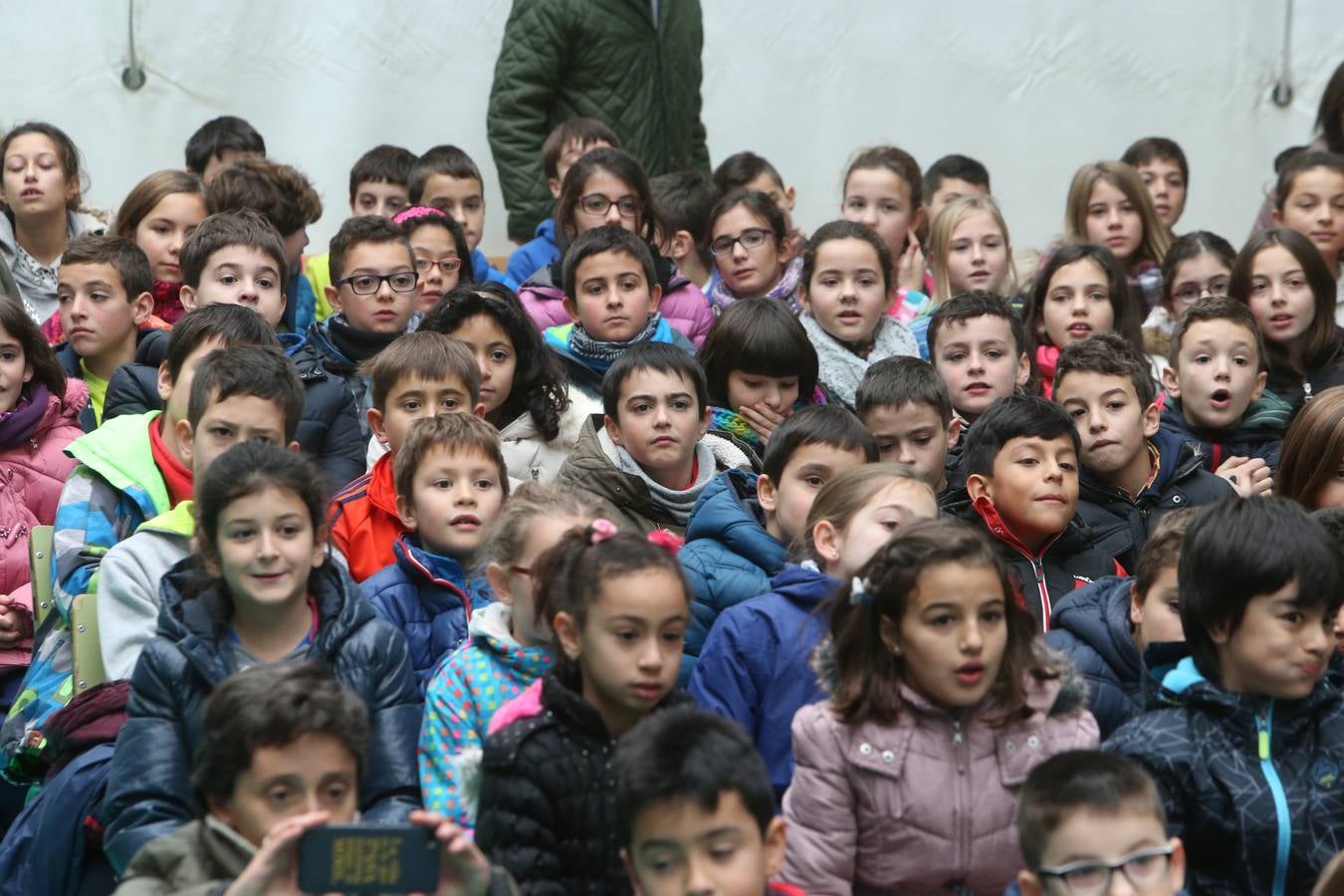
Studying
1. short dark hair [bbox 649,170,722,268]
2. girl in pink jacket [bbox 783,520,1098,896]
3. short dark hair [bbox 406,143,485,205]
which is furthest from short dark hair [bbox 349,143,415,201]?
girl in pink jacket [bbox 783,520,1098,896]

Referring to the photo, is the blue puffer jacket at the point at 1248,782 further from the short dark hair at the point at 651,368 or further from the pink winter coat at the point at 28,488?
the pink winter coat at the point at 28,488

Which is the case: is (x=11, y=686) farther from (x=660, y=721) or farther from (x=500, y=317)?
(x=660, y=721)

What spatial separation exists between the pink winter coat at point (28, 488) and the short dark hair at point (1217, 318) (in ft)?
10.7

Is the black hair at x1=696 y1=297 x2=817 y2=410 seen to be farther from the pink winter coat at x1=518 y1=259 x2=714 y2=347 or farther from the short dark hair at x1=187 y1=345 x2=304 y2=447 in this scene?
the short dark hair at x1=187 y1=345 x2=304 y2=447

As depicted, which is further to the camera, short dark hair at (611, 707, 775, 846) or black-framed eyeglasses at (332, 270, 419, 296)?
black-framed eyeglasses at (332, 270, 419, 296)

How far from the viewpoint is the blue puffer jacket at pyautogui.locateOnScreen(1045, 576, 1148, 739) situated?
4551 mm

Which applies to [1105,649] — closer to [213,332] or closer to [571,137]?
[213,332]

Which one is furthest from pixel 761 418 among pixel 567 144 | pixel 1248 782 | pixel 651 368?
pixel 1248 782

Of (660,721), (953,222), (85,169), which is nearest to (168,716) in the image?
(660,721)

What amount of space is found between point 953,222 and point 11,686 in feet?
12.5

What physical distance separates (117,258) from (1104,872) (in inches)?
153

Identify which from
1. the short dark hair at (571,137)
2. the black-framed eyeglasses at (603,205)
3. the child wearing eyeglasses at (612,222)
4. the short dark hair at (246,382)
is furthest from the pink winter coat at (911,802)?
the short dark hair at (571,137)

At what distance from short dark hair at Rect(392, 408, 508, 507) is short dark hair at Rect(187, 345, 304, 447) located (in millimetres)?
292

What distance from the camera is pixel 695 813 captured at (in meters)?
3.48
